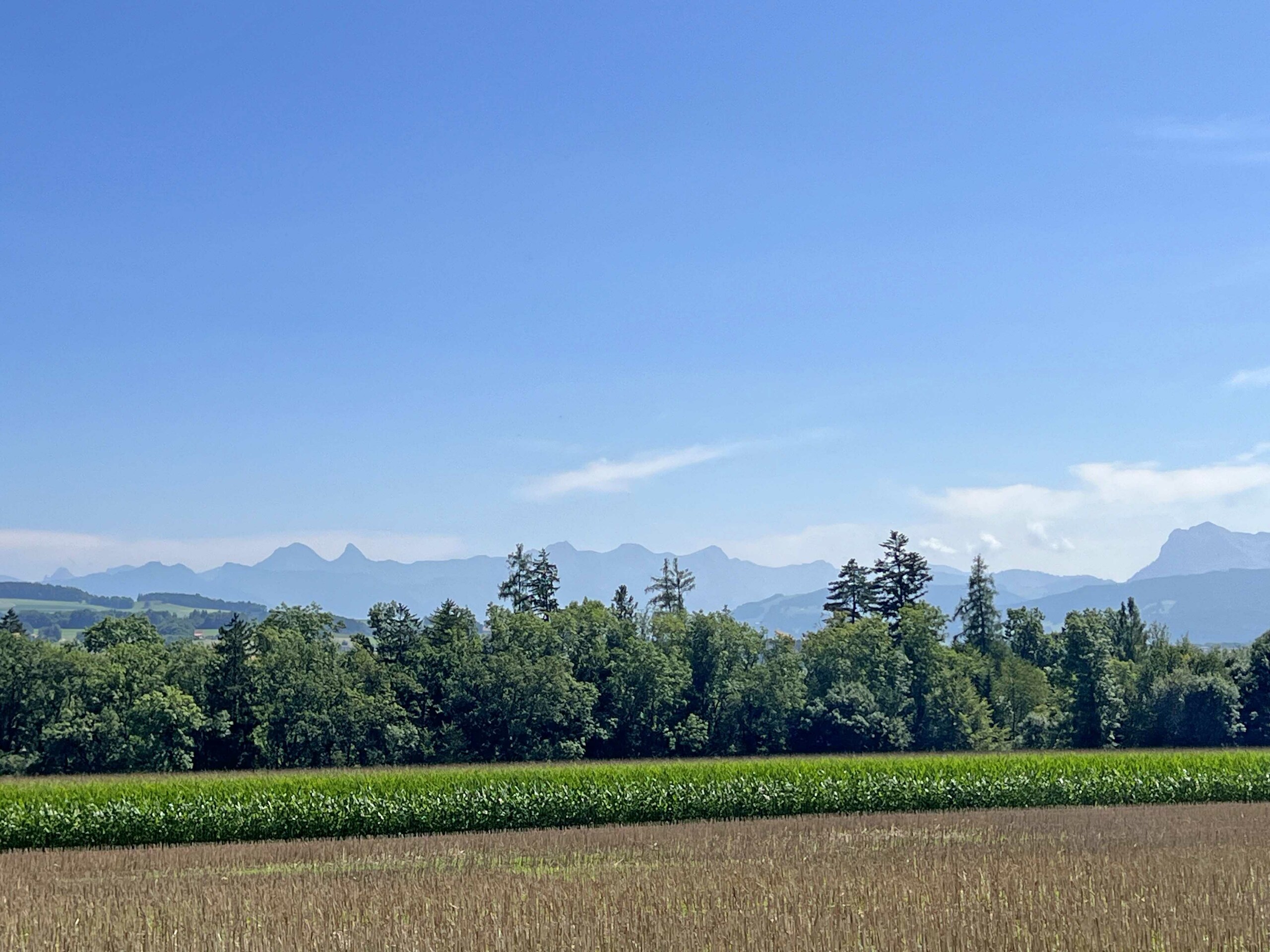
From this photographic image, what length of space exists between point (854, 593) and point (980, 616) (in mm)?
11624

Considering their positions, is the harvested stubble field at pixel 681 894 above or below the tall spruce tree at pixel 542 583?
below

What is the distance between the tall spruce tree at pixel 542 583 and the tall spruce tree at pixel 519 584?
123mm

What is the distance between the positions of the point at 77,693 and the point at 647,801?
31861 mm

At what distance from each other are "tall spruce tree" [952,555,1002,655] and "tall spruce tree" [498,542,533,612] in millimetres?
35844

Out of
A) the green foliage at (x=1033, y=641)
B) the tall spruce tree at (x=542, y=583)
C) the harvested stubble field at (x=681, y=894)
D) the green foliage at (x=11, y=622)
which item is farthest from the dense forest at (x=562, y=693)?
the harvested stubble field at (x=681, y=894)

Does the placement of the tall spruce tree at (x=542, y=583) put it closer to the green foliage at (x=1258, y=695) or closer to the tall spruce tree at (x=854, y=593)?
the tall spruce tree at (x=854, y=593)

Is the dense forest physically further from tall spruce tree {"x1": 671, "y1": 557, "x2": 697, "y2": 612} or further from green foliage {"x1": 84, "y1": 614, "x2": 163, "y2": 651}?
tall spruce tree {"x1": 671, "y1": 557, "x2": 697, "y2": 612}

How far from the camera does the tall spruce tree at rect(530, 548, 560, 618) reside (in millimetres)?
91750

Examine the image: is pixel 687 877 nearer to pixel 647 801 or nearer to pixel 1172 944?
pixel 1172 944

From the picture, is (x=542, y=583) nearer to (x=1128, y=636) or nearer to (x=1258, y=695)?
(x=1128, y=636)

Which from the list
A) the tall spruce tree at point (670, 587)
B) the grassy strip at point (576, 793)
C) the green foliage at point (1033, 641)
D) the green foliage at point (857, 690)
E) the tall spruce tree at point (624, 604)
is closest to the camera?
the grassy strip at point (576, 793)

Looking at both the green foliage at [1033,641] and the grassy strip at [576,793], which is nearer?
the grassy strip at [576,793]

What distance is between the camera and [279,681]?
53875 mm

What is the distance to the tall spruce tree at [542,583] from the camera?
91.8m
